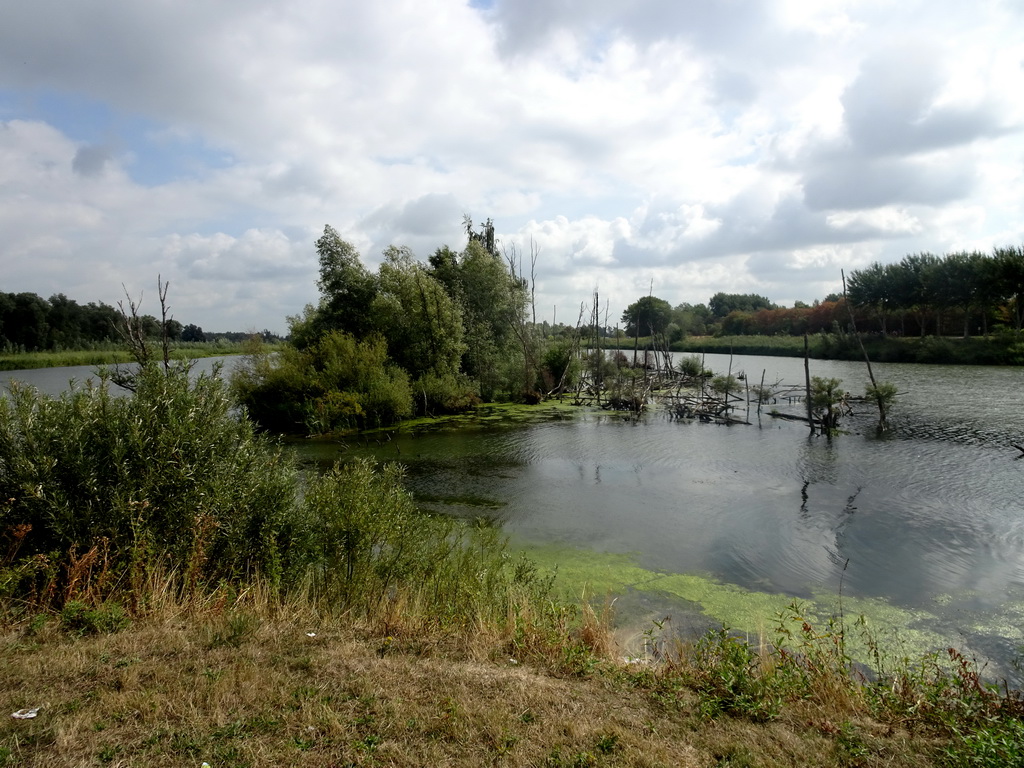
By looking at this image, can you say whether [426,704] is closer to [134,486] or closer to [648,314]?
[134,486]

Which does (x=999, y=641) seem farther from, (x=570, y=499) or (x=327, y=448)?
(x=327, y=448)

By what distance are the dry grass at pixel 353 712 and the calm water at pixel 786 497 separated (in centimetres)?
484

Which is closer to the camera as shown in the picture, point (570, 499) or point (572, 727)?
point (572, 727)

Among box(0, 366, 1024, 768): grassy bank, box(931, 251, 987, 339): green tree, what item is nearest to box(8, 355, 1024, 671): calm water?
box(0, 366, 1024, 768): grassy bank

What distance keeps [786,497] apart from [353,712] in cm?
1279

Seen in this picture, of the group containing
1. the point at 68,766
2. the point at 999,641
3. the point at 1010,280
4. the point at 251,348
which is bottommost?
the point at 999,641

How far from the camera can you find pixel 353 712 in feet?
14.0

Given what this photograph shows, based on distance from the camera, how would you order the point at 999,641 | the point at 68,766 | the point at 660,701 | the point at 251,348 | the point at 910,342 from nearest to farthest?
the point at 68,766
the point at 660,701
the point at 999,641
the point at 251,348
the point at 910,342

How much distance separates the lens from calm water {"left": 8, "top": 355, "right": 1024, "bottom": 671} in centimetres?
949

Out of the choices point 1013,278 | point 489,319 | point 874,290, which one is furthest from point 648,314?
point 489,319

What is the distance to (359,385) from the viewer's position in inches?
983

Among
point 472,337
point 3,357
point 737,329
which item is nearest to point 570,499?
point 472,337

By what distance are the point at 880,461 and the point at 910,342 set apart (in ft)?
131

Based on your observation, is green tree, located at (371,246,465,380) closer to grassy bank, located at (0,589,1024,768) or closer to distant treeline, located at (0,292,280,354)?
grassy bank, located at (0,589,1024,768)
